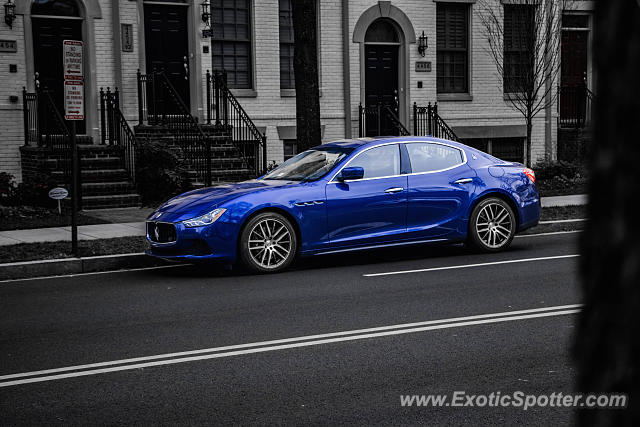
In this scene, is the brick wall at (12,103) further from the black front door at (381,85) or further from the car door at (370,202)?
the car door at (370,202)

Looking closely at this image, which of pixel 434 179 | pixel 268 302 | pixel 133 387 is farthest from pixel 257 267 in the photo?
pixel 133 387

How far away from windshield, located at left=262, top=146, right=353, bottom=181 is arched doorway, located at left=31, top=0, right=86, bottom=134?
877cm

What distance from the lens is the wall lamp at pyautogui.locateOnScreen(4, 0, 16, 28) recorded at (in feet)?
58.3

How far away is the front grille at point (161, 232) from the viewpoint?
1031cm

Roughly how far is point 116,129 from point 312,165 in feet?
27.3

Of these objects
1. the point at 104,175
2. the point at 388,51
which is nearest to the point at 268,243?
the point at 104,175

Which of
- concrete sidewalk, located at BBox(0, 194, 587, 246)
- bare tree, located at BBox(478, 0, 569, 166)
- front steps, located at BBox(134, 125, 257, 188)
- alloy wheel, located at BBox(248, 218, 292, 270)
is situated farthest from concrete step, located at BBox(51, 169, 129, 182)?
bare tree, located at BBox(478, 0, 569, 166)

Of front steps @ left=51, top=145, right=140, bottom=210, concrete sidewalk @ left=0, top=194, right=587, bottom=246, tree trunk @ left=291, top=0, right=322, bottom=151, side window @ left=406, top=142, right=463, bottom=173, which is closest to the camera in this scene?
side window @ left=406, top=142, right=463, bottom=173

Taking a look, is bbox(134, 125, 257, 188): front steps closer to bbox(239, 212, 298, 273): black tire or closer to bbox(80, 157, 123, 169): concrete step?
bbox(80, 157, 123, 169): concrete step

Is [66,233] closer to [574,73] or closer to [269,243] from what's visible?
[269,243]

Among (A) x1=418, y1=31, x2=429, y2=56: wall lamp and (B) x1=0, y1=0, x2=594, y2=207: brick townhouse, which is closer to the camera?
(B) x1=0, y1=0, x2=594, y2=207: brick townhouse

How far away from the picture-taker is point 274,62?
21.0 metres

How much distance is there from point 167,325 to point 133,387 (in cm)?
197

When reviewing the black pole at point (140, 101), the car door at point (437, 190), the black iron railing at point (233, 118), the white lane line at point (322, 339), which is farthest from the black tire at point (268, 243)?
the black pole at point (140, 101)
